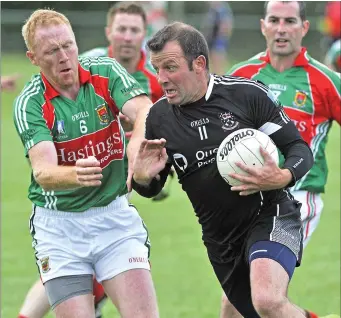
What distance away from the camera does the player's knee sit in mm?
5344

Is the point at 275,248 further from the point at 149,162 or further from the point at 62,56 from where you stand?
the point at 62,56

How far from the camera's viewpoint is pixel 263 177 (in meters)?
5.34

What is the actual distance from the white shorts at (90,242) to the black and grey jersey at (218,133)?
478 millimetres

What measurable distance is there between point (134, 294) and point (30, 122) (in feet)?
3.98

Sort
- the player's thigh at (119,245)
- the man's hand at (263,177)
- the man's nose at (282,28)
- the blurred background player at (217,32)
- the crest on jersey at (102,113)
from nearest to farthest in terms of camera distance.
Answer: the man's hand at (263,177) → the player's thigh at (119,245) → the crest on jersey at (102,113) → the man's nose at (282,28) → the blurred background player at (217,32)

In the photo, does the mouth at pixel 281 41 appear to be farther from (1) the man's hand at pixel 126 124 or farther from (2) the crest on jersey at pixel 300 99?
(1) the man's hand at pixel 126 124

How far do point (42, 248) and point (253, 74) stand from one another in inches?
100

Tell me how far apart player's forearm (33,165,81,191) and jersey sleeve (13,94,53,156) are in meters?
0.21

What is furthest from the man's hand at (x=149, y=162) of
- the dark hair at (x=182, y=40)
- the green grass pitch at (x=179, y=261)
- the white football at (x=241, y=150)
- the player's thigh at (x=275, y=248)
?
the green grass pitch at (x=179, y=261)

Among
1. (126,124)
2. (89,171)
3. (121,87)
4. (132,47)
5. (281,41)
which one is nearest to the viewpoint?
(89,171)

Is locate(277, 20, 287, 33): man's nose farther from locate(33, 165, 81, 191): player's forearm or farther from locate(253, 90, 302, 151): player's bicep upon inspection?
locate(33, 165, 81, 191): player's forearm

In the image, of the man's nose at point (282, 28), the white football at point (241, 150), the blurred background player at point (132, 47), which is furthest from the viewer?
the blurred background player at point (132, 47)

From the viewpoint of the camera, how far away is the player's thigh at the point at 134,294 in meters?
5.67

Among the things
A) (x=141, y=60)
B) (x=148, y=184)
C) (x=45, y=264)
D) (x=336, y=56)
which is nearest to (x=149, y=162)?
(x=148, y=184)
